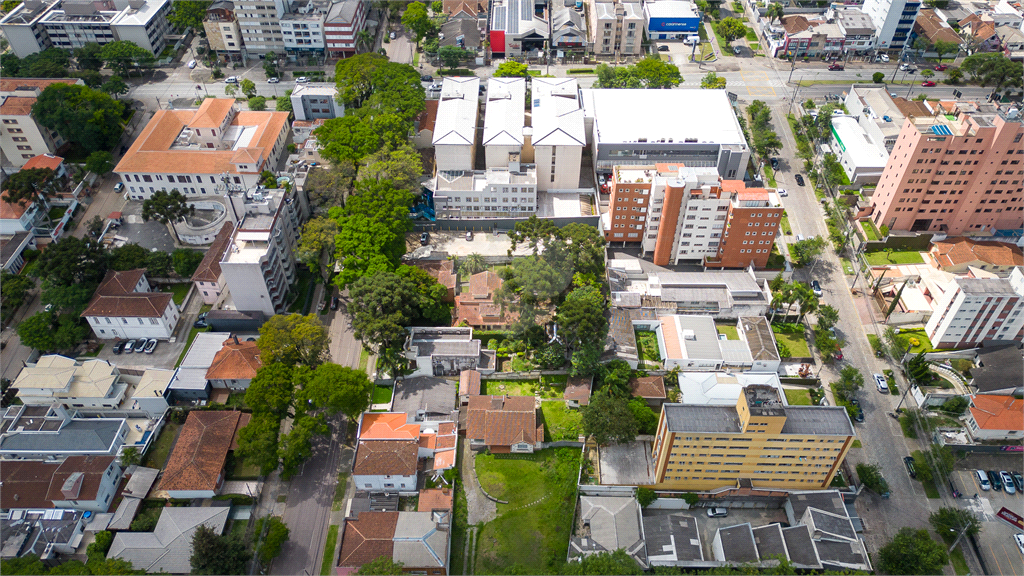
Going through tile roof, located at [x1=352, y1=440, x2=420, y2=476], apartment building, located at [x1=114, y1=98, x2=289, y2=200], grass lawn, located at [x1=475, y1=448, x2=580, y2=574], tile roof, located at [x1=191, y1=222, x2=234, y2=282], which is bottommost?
grass lawn, located at [x1=475, y1=448, x2=580, y2=574]

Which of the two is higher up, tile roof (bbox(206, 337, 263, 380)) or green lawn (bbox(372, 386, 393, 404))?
tile roof (bbox(206, 337, 263, 380))

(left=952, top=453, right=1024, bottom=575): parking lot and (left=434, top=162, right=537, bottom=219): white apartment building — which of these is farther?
(left=434, top=162, right=537, bottom=219): white apartment building

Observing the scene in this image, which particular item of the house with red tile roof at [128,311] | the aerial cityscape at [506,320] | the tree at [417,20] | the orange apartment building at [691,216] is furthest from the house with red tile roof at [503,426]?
the tree at [417,20]

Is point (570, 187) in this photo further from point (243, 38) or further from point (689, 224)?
point (243, 38)

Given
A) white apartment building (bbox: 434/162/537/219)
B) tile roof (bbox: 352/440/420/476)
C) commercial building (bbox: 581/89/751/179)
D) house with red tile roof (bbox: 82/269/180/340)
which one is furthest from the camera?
commercial building (bbox: 581/89/751/179)

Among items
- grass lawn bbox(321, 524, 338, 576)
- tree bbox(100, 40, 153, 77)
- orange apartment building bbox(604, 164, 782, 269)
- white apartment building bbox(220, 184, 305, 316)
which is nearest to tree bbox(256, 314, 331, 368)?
white apartment building bbox(220, 184, 305, 316)

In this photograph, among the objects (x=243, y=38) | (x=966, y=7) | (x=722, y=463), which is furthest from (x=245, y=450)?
(x=966, y=7)

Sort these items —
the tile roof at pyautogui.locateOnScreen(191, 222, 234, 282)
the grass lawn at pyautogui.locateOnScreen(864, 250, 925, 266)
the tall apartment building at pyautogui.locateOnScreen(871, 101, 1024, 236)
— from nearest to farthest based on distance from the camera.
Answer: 1. the tile roof at pyautogui.locateOnScreen(191, 222, 234, 282)
2. the tall apartment building at pyautogui.locateOnScreen(871, 101, 1024, 236)
3. the grass lawn at pyautogui.locateOnScreen(864, 250, 925, 266)

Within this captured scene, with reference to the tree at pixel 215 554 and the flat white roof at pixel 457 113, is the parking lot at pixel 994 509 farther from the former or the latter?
the flat white roof at pixel 457 113

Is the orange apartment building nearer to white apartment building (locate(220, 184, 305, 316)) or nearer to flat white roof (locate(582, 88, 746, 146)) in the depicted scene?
flat white roof (locate(582, 88, 746, 146))
